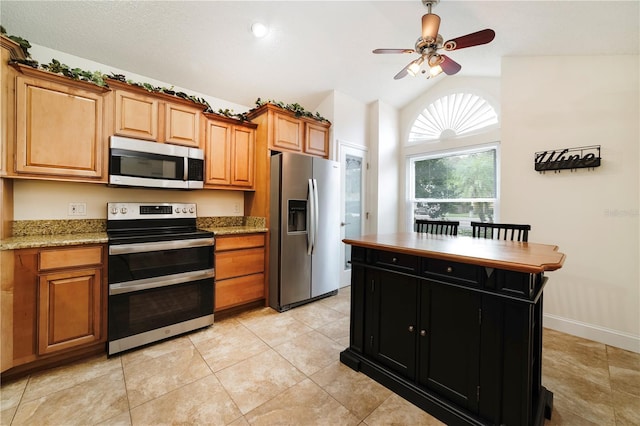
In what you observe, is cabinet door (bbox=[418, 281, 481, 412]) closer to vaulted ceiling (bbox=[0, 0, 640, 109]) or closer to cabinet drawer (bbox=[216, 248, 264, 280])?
cabinet drawer (bbox=[216, 248, 264, 280])

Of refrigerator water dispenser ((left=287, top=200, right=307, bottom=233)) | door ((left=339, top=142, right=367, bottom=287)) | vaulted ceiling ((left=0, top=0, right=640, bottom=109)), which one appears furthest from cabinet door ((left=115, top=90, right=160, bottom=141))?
door ((left=339, top=142, right=367, bottom=287))

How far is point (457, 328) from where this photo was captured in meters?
1.49

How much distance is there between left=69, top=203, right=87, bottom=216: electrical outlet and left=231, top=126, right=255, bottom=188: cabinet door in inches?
54.9

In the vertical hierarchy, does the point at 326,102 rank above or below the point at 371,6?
below

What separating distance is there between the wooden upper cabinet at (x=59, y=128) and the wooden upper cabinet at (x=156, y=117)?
0.44 ft

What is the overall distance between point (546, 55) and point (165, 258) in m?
4.26

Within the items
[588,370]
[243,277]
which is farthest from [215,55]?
[588,370]

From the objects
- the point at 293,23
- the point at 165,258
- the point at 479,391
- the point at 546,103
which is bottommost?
the point at 479,391

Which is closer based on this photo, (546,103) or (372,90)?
Answer: (546,103)

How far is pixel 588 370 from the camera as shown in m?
1.99

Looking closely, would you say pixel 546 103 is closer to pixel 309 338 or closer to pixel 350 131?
pixel 350 131

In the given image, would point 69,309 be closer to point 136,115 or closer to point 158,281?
point 158,281

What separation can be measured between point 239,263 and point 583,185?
11.7 feet

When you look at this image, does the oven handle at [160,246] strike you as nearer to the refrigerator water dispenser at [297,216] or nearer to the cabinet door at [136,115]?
the refrigerator water dispenser at [297,216]
